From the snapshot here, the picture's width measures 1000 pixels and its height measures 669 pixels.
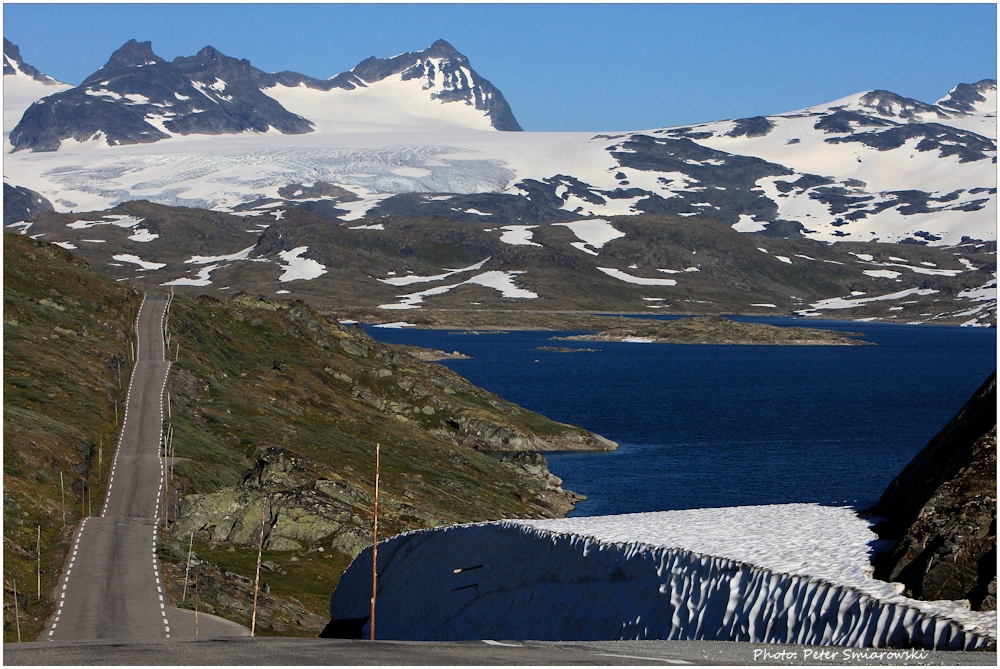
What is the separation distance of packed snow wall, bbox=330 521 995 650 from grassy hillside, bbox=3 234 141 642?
16.5 metres

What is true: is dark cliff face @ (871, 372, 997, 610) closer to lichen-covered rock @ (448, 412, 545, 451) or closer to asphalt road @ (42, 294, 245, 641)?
asphalt road @ (42, 294, 245, 641)

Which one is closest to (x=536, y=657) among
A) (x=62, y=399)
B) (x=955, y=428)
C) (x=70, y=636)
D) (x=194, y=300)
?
(x=955, y=428)

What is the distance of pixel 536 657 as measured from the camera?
26797 millimetres

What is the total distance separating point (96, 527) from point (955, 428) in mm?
50350

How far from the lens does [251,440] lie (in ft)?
324

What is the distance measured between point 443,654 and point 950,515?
553 inches

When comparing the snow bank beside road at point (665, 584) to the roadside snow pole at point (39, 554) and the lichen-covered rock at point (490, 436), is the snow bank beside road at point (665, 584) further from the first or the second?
the lichen-covered rock at point (490, 436)

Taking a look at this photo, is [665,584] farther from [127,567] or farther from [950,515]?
[127,567]

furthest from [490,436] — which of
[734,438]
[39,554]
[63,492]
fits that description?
[39,554]

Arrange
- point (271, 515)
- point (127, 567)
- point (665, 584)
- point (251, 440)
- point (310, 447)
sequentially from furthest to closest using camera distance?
point (310, 447) < point (251, 440) < point (271, 515) < point (127, 567) < point (665, 584)

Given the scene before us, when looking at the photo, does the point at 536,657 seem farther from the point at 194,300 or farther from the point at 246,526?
the point at 194,300

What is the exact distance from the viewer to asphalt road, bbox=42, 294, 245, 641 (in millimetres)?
48219

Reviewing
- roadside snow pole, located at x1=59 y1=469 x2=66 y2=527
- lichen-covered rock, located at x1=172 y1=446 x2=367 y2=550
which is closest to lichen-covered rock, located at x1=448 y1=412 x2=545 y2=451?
lichen-covered rock, located at x1=172 y1=446 x2=367 y2=550

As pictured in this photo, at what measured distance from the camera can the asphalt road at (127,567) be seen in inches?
1898
